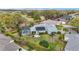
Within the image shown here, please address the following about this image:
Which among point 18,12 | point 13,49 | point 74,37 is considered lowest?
point 13,49

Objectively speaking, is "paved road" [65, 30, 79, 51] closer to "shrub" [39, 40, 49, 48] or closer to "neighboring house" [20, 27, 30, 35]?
"shrub" [39, 40, 49, 48]

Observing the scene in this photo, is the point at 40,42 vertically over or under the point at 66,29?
under

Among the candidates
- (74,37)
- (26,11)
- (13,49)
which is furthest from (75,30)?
(13,49)

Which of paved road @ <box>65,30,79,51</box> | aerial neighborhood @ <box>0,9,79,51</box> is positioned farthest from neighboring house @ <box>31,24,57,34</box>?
paved road @ <box>65,30,79,51</box>

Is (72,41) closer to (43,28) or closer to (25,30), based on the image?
(43,28)

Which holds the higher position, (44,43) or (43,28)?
(43,28)

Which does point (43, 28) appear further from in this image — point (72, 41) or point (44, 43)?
point (72, 41)

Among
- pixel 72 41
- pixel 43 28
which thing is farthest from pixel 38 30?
pixel 72 41

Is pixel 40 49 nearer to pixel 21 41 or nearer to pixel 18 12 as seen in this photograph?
pixel 21 41

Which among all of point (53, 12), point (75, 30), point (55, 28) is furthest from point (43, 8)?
point (75, 30)
